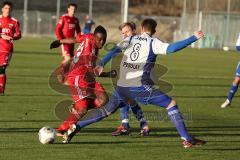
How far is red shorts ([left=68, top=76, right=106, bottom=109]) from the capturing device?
1138cm

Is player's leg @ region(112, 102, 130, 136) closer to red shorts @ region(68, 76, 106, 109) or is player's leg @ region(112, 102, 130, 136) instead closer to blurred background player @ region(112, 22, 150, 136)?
blurred background player @ region(112, 22, 150, 136)

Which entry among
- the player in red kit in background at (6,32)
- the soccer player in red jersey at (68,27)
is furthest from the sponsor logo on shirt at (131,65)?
the soccer player in red jersey at (68,27)

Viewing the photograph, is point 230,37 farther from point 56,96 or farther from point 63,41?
point 63,41

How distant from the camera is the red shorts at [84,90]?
11383mm

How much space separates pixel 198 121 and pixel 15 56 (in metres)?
22.6

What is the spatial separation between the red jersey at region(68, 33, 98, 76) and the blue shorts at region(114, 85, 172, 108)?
22.9 inches

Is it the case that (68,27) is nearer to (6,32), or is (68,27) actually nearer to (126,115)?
(6,32)

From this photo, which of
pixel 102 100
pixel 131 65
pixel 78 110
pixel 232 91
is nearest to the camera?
pixel 131 65

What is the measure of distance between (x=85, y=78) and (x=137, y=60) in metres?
0.91

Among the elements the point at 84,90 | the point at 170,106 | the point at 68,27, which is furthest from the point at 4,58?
→ the point at 170,106

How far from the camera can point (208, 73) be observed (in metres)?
30.1

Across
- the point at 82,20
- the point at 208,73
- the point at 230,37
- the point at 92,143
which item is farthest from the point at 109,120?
the point at 82,20

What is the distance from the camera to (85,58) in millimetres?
11516

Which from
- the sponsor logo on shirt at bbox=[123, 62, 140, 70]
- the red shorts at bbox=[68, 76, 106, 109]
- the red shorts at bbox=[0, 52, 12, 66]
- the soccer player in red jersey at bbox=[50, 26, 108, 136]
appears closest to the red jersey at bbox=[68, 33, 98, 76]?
the soccer player in red jersey at bbox=[50, 26, 108, 136]
